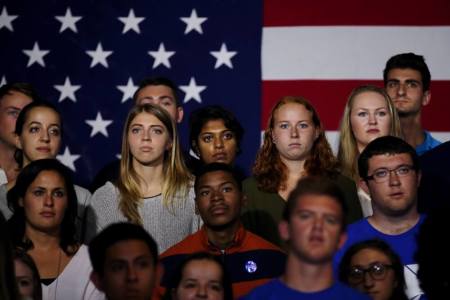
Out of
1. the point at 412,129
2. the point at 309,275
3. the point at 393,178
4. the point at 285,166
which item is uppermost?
the point at 412,129

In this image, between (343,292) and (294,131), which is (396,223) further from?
(343,292)

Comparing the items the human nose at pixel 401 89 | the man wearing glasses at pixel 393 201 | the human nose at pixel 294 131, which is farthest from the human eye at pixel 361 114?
the man wearing glasses at pixel 393 201

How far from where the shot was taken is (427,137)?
21.7 ft

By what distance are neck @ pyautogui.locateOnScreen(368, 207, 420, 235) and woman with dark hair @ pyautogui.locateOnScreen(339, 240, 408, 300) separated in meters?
0.35

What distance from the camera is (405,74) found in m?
6.61

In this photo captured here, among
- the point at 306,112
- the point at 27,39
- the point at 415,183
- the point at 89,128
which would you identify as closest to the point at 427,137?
the point at 306,112

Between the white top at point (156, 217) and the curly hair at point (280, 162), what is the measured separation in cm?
40

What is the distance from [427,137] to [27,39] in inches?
117

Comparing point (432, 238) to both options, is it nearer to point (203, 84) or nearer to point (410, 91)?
point (410, 91)

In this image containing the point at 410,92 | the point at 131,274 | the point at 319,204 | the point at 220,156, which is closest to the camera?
the point at 319,204

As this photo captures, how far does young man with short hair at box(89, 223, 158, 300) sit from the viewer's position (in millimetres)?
4426

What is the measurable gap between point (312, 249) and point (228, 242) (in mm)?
1462

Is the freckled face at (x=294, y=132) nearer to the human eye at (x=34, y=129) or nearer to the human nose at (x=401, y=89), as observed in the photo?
the human nose at (x=401, y=89)

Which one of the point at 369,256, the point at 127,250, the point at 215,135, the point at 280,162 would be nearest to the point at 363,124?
the point at 280,162
